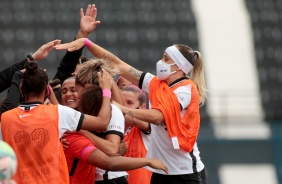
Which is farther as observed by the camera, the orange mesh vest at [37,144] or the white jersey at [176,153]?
the white jersey at [176,153]

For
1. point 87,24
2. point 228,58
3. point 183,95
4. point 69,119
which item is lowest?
point 228,58

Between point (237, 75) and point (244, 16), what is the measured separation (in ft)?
4.43

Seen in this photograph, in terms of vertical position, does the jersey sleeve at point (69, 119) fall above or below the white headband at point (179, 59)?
below

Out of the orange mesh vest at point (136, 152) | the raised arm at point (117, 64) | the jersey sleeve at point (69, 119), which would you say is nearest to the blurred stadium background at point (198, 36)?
the orange mesh vest at point (136, 152)

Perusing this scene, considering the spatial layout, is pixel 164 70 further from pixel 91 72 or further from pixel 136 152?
pixel 136 152

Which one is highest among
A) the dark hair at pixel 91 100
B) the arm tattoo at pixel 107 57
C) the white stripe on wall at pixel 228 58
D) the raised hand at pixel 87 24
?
the raised hand at pixel 87 24

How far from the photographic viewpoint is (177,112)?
662cm

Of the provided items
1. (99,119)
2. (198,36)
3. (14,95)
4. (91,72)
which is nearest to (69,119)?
(99,119)

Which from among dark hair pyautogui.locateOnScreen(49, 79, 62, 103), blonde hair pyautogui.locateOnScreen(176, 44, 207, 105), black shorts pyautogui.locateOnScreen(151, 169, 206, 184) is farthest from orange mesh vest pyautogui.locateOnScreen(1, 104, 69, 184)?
blonde hair pyautogui.locateOnScreen(176, 44, 207, 105)

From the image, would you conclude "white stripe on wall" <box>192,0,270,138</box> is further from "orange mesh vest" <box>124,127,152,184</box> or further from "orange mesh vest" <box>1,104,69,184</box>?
"orange mesh vest" <box>1,104,69,184</box>

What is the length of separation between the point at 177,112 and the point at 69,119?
1258 mm

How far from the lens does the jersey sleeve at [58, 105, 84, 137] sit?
5.57m

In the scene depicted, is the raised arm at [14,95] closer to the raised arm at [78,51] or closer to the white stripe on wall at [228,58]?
the raised arm at [78,51]

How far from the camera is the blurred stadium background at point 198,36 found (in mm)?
16125
